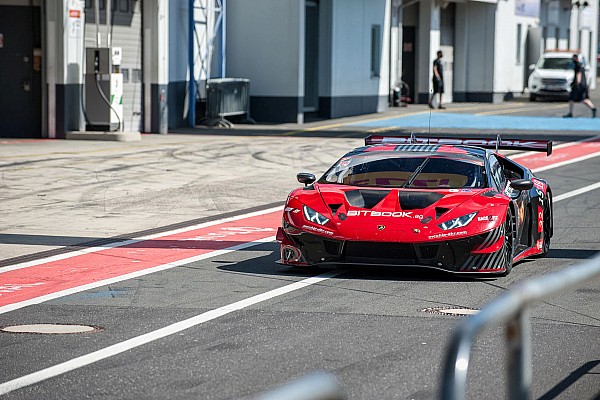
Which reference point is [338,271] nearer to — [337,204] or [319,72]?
[337,204]

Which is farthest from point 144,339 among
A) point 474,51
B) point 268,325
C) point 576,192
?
point 474,51

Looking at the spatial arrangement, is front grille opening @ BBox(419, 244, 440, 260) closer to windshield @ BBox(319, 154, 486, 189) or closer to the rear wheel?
the rear wheel

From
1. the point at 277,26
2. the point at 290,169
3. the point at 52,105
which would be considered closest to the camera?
the point at 290,169

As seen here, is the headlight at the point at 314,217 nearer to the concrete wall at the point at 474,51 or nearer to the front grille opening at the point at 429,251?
the front grille opening at the point at 429,251

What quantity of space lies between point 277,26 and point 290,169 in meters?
13.9

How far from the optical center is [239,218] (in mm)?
16094

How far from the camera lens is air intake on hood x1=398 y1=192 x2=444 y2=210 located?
1110 centimetres

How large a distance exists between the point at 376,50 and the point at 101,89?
16139mm

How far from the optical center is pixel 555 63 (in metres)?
54.3

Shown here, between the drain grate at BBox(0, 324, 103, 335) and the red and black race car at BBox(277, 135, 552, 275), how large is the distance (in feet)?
9.32

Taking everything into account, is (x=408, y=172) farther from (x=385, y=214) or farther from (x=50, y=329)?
(x=50, y=329)

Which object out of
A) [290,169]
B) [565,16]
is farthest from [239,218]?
[565,16]

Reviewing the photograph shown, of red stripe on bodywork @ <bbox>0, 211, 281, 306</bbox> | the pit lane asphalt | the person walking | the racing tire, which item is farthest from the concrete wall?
the racing tire

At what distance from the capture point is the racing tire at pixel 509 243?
1113 centimetres
